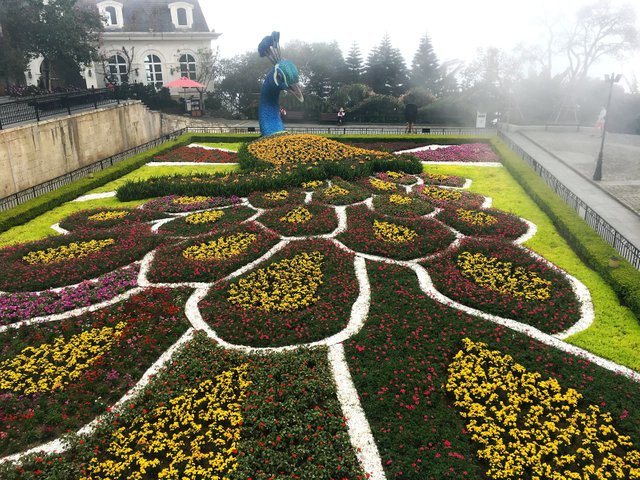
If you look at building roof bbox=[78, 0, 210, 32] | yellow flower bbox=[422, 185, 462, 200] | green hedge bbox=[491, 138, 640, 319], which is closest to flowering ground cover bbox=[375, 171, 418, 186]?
yellow flower bbox=[422, 185, 462, 200]

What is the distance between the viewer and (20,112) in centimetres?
1947

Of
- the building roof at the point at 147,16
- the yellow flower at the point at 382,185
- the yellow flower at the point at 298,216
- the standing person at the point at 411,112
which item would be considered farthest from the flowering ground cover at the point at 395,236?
the building roof at the point at 147,16

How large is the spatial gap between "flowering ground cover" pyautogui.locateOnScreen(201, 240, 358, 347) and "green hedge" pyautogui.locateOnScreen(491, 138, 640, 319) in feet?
18.9

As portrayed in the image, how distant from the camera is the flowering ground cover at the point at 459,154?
974 inches

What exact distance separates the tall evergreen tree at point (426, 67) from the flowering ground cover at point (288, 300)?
38779mm

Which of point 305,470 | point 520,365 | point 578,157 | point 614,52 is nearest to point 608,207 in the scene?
point 578,157

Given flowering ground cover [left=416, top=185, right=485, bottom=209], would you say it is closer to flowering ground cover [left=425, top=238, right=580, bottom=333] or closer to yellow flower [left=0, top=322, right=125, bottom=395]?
flowering ground cover [left=425, top=238, right=580, bottom=333]

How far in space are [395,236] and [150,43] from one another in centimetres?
A: 3618

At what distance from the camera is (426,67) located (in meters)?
47.7

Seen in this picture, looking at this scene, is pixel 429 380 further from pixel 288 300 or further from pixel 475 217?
pixel 475 217

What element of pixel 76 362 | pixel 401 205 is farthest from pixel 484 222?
pixel 76 362

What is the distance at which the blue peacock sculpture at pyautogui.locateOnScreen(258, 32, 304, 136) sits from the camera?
2408 centimetres

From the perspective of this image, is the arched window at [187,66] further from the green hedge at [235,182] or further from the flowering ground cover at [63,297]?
the flowering ground cover at [63,297]

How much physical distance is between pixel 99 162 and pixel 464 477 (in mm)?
21544
